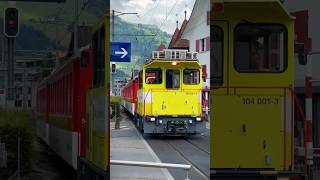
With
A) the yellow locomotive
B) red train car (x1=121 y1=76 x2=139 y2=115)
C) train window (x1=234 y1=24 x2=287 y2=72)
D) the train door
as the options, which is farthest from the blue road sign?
train window (x1=234 y1=24 x2=287 y2=72)

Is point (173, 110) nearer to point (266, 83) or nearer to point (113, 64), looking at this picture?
point (266, 83)

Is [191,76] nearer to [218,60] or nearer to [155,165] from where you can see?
[155,165]

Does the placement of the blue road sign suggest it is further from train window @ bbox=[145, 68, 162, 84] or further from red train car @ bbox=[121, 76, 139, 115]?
red train car @ bbox=[121, 76, 139, 115]

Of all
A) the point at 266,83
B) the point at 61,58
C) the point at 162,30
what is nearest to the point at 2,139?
the point at 61,58

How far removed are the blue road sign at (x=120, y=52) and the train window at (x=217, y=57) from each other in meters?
1.12

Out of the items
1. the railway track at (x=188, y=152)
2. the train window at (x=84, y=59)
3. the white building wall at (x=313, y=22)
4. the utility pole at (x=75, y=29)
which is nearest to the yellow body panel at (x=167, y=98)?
the railway track at (x=188, y=152)

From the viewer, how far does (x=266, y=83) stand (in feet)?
16.3

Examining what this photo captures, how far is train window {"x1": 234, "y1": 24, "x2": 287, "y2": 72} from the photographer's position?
4.86 metres

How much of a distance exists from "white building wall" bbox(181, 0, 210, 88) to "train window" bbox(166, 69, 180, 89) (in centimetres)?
23

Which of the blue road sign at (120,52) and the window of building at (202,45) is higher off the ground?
the window of building at (202,45)

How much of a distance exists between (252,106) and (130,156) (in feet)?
4.86

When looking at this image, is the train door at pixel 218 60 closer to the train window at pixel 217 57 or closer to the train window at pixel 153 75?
the train window at pixel 217 57

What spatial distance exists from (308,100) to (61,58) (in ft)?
7.81

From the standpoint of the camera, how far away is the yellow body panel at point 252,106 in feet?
15.1
